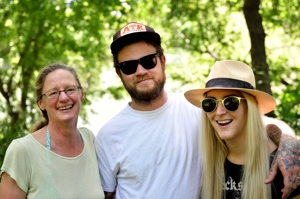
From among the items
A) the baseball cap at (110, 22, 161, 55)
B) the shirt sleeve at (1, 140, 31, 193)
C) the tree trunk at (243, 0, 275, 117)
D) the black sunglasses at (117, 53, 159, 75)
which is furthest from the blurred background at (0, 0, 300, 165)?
the shirt sleeve at (1, 140, 31, 193)

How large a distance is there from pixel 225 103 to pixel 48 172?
1.44 meters

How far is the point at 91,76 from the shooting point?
12188 millimetres

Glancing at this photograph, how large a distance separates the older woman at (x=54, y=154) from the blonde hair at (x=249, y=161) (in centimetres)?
92

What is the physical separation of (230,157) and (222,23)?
5.99m

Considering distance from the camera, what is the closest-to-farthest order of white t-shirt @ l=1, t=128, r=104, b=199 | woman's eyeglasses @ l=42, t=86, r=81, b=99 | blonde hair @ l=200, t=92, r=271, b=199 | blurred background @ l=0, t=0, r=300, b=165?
blonde hair @ l=200, t=92, r=271, b=199, white t-shirt @ l=1, t=128, r=104, b=199, woman's eyeglasses @ l=42, t=86, r=81, b=99, blurred background @ l=0, t=0, r=300, b=165

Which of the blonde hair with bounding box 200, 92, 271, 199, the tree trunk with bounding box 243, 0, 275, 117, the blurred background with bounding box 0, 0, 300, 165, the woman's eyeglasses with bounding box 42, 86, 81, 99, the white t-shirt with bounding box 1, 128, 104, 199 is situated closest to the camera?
the blonde hair with bounding box 200, 92, 271, 199

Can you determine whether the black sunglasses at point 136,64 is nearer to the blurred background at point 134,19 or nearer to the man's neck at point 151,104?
the man's neck at point 151,104

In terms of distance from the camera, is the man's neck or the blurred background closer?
the man's neck

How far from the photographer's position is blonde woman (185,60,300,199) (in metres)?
3.31

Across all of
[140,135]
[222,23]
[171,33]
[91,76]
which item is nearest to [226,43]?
[222,23]

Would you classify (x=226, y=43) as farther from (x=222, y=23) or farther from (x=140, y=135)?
(x=140, y=135)

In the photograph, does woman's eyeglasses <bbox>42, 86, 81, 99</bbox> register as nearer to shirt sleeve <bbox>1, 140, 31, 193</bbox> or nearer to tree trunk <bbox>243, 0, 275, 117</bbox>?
shirt sleeve <bbox>1, 140, 31, 193</bbox>

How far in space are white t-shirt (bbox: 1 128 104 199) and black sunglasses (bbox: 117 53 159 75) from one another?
80 centimetres

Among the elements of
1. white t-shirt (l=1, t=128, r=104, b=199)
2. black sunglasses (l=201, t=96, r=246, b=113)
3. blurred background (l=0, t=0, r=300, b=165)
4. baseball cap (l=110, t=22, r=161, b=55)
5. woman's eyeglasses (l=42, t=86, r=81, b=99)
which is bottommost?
white t-shirt (l=1, t=128, r=104, b=199)
